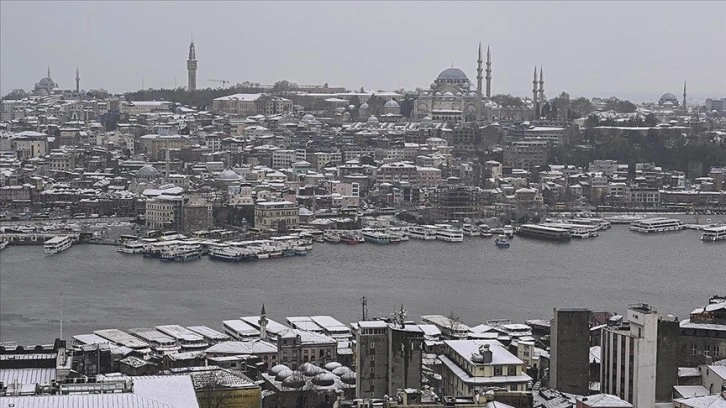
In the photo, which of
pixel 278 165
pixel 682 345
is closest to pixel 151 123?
pixel 278 165

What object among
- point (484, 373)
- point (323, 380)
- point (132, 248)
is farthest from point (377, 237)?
point (484, 373)

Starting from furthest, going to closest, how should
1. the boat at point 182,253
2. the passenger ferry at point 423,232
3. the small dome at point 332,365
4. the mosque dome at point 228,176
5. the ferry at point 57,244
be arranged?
1. the mosque dome at point 228,176
2. the passenger ferry at point 423,232
3. the ferry at point 57,244
4. the boat at point 182,253
5. the small dome at point 332,365

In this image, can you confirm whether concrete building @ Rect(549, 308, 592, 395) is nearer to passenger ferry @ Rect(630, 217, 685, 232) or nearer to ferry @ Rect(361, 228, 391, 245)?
ferry @ Rect(361, 228, 391, 245)

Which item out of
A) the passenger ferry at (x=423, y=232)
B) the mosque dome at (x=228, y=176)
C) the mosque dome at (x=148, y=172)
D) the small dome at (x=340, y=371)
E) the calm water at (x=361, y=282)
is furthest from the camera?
the mosque dome at (x=148, y=172)

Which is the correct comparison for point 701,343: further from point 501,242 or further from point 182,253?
point 501,242

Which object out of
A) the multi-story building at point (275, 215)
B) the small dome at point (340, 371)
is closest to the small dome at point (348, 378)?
the small dome at point (340, 371)

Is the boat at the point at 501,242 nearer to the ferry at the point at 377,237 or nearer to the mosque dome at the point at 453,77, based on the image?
the ferry at the point at 377,237

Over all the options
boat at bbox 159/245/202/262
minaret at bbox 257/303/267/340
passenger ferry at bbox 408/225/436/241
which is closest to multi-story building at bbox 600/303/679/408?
minaret at bbox 257/303/267/340
